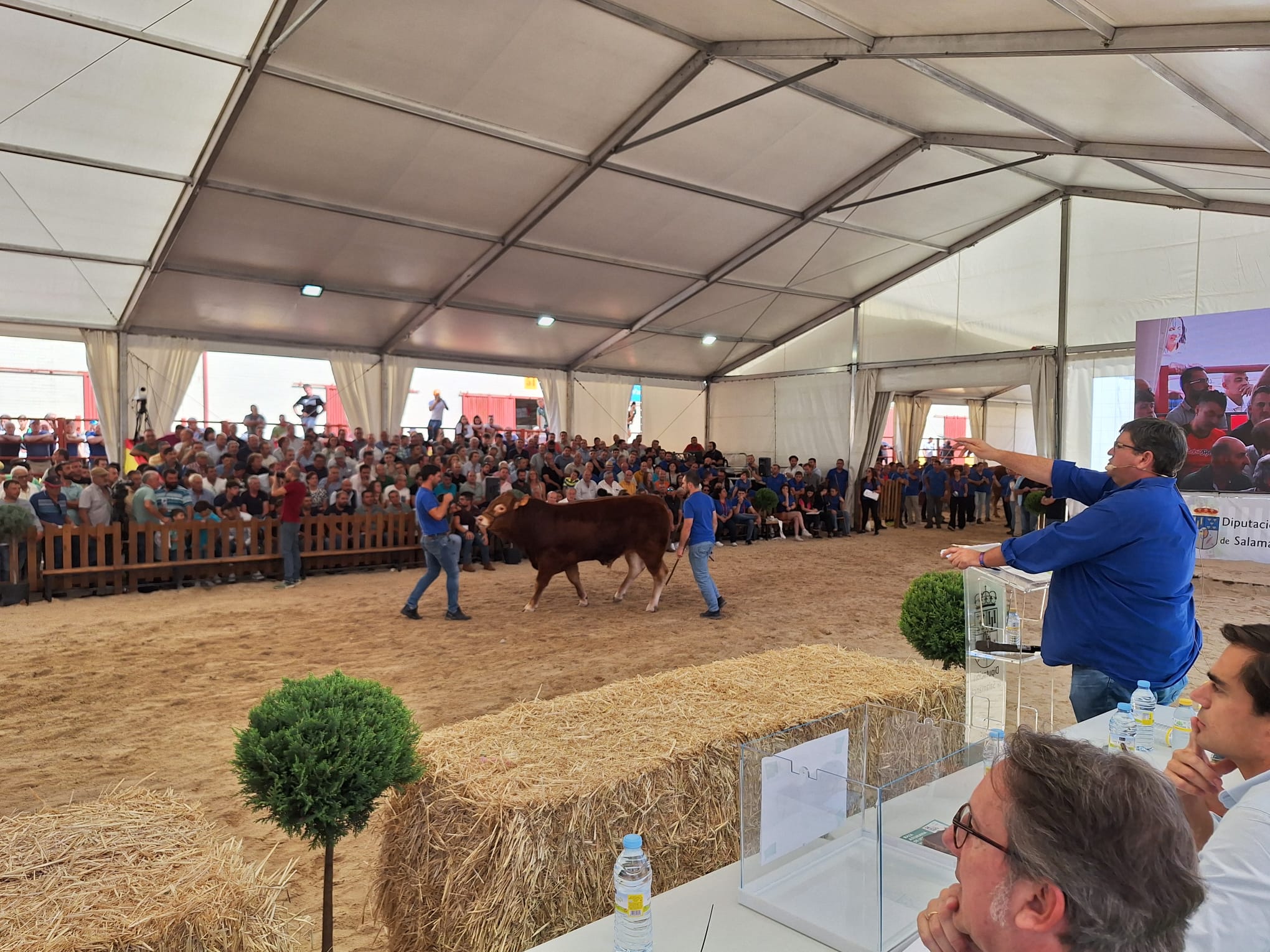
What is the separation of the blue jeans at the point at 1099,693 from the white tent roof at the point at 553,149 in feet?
18.4

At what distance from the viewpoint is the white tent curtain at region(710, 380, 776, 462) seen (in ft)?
69.8

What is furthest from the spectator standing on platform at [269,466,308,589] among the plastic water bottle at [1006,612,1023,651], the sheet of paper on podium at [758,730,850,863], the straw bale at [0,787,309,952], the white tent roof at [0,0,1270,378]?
the sheet of paper on podium at [758,730,850,863]

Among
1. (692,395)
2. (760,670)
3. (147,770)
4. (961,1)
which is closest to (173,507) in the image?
(147,770)

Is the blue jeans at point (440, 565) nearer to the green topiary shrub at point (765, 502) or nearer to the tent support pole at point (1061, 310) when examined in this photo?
the green topiary shrub at point (765, 502)

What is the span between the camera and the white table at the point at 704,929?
167 centimetres

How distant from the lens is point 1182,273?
13.3 meters

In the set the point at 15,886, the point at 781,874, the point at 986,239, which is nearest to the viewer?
the point at 781,874

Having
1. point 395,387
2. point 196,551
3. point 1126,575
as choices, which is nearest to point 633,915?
point 1126,575

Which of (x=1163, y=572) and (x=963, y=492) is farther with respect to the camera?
(x=963, y=492)

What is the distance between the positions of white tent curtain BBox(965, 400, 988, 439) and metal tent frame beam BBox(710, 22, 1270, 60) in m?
20.0

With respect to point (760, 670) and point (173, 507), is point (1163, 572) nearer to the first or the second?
point (760, 670)

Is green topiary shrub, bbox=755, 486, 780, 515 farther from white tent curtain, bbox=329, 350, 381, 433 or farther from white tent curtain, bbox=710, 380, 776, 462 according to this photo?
white tent curtain, bbox=329, 350, 381, 433

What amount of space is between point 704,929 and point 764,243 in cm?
1475

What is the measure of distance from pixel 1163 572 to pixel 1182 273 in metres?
13.1
